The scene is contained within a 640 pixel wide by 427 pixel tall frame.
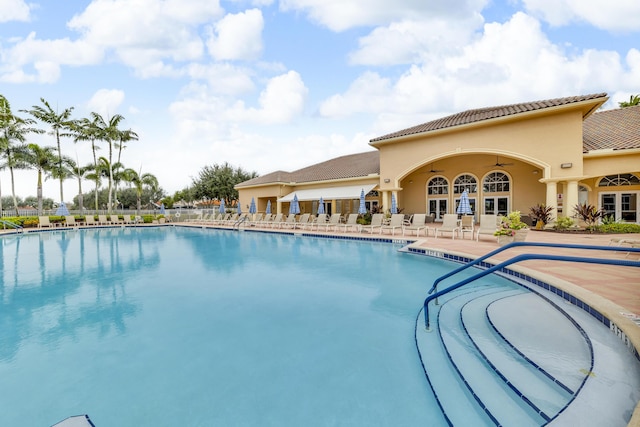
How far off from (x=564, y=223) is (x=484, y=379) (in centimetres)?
1713

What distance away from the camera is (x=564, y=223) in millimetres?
16438

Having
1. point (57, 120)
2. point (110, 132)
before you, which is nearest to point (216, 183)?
point (110, 132)

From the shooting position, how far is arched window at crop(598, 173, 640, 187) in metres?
17.7

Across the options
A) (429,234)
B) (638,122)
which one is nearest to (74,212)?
(429,234)

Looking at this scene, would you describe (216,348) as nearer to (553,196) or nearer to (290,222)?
(553,196)

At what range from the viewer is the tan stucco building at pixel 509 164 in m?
16.8

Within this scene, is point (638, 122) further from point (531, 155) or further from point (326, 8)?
point (326, 8)

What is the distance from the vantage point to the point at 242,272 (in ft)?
35.2

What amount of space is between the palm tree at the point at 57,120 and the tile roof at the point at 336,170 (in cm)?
2259

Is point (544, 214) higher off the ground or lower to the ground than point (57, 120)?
lower

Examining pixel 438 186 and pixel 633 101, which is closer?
pixel 438 186

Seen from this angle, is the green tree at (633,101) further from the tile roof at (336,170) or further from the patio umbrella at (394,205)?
the patio umbrella at (394,205)

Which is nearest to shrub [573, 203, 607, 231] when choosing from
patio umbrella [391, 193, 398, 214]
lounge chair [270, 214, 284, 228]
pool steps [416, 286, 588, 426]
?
patio umbrella [391, 193, 398, 214]

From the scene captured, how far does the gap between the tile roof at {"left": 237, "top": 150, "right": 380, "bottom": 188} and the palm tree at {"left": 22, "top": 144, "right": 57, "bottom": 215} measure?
23.2 m
